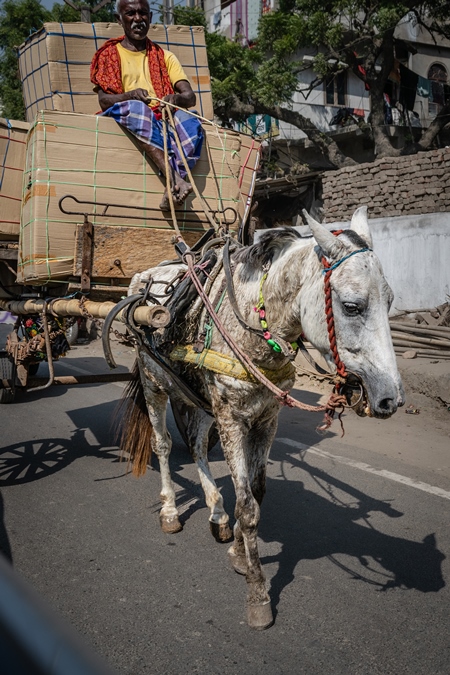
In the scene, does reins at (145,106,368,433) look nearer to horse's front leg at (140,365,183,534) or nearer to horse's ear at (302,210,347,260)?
horse's ear at (302,210,347,260)

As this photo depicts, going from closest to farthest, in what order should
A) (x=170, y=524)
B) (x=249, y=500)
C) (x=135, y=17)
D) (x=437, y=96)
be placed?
(x=249, y=500) < (x=170, y=524) < (x=135, y=17) < (x=437, y=96)

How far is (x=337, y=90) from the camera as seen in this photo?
2209 cm

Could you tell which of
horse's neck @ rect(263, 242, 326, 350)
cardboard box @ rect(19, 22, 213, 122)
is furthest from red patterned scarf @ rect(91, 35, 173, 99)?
horse's neck @ rect(263, 242, 326, 350)

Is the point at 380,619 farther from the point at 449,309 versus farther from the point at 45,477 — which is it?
the point at 449,309

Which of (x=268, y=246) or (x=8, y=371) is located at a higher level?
(x=268, y=246)

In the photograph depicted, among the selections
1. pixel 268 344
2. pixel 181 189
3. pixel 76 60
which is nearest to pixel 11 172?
pixel 76 60

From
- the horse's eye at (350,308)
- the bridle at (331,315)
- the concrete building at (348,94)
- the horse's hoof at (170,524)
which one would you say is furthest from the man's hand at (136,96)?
the concrete building at (348,94)

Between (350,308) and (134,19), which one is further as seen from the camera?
(134,19)

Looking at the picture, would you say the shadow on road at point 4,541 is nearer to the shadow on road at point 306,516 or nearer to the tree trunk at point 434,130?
the shadow on road at point 306,516

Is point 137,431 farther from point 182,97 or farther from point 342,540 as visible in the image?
point 182,97

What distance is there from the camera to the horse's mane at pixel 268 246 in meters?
2.90

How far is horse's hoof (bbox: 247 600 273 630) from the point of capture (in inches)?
109

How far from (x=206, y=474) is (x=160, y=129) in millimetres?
2395

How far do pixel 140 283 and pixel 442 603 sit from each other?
2.55 meters
